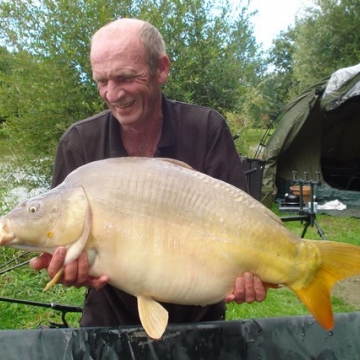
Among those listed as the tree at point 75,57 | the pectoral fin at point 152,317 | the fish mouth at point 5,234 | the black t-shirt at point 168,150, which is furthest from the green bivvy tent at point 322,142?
the fish mouth at point 5,234

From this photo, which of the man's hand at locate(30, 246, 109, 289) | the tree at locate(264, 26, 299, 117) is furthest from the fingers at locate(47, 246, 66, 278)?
the tree at locate(264, 26, 299, 117)

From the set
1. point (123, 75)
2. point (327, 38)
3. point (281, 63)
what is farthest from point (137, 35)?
point (281, 63)

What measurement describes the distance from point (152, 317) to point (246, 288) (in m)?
0.20

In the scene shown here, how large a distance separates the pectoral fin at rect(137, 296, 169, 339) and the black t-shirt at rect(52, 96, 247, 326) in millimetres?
295

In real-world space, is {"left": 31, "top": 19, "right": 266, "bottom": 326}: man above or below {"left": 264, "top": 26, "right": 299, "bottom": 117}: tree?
above

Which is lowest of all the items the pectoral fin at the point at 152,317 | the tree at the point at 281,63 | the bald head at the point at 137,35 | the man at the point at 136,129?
the tree at the point at 281,63

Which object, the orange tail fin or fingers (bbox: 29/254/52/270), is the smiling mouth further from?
the orange tail fin

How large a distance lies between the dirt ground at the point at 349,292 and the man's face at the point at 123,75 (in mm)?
1955

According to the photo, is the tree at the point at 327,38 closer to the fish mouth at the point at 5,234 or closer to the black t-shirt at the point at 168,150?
the black t-shirt at the point at 168,150

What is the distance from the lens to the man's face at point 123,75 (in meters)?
1.21

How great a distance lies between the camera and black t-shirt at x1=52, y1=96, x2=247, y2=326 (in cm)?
130

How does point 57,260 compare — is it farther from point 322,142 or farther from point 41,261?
point 322,142

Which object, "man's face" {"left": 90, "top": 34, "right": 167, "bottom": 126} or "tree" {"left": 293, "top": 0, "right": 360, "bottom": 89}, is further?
"tree" {"left": 293, "top": 0, "right": 360, "bottom": 89}

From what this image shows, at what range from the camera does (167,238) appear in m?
1.02
